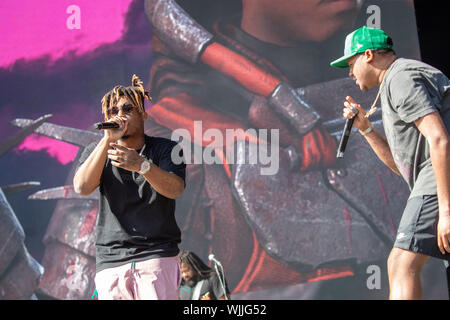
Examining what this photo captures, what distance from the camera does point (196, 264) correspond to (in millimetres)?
3479

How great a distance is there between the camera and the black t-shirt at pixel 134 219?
1418mm

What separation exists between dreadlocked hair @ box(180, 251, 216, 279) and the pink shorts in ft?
6.75

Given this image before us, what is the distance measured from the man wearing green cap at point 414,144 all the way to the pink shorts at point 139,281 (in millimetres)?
630

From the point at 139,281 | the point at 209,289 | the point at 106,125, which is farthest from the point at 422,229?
the point at 209,289

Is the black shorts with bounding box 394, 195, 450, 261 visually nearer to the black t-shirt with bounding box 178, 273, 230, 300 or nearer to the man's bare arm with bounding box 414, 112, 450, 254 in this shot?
the man's bare arm with bounding box 414, 112, 450, 254

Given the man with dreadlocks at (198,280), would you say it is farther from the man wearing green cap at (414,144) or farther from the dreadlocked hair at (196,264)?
the man wearing green cap at (414,144)

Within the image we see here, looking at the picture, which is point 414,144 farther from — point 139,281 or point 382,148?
point 139,281

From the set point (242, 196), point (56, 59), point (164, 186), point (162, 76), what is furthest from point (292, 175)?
point (164, 186)

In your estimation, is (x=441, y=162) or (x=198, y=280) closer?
(x=441, y=162)

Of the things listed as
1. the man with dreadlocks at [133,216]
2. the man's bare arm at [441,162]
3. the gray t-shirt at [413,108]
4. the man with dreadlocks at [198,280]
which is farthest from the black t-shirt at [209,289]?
the man's bare arm at [441,162]

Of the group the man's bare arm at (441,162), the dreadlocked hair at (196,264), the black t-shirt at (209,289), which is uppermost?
the man's bare arm at (441,162)

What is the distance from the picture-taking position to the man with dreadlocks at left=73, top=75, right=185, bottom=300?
1.39 m

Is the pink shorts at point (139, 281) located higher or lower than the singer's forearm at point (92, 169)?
lower

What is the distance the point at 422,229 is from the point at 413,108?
0.32 metres
